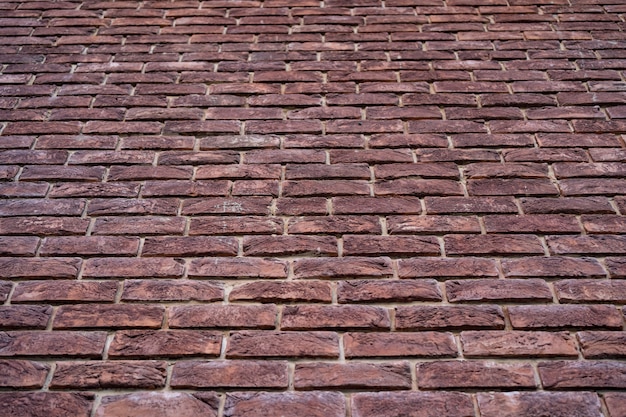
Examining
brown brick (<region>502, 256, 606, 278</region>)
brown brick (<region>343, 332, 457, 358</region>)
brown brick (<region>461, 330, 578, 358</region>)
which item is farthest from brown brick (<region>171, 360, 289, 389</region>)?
brown brick (<region>502, 256, 606, 278</region>)

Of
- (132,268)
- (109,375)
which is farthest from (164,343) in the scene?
(132,268)

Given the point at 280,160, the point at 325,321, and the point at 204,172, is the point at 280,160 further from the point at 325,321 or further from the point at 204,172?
the point at 325,321

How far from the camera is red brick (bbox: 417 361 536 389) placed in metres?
1.36

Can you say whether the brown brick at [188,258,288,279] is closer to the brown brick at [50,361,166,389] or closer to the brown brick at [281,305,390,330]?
the brown brick at [281,305,390,330]

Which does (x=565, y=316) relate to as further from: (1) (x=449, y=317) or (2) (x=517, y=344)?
(1) (x=449, y=317)

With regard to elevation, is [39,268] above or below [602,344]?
above

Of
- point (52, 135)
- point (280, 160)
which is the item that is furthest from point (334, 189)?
point (52, 135)

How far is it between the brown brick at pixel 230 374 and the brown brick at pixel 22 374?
392mm

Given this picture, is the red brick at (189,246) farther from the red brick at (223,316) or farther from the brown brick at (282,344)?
the brown brick at (282,344)

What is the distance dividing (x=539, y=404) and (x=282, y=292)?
814 mm

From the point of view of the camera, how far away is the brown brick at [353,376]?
4.47 ft

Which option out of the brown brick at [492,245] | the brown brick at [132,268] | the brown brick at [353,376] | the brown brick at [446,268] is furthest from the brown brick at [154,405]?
the brown brick at [492,245]

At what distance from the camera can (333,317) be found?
1483 mm

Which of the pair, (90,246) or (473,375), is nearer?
(473,375)
